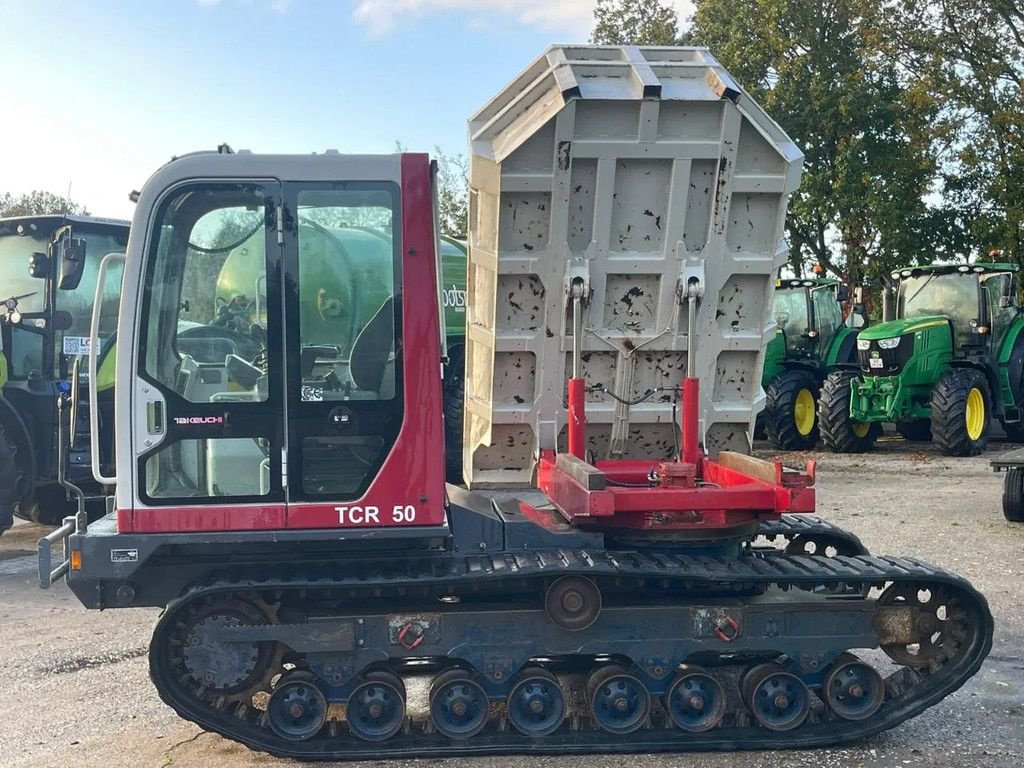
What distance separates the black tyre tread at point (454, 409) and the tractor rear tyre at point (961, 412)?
7362 mm

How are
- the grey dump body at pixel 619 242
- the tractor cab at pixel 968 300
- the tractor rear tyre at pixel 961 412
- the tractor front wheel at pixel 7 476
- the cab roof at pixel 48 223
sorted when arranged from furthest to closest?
the tractor cab at pixel 968 300, the tractor rear tyre at pixel 961 412, the cab roof at pixel 48 223, the tractor front wheel at pixel 7 476, the grey dump body at pixel 619 242

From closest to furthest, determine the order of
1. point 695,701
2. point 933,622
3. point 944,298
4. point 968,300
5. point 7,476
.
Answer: point 695,701 → point 933,622 → point 7,476 → point 968,300 → point 944,298

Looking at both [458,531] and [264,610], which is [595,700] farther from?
[264,610]

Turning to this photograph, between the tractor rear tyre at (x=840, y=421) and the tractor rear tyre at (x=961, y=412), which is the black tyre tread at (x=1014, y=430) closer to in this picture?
the tractor rear tyre at (x=961, y=412)

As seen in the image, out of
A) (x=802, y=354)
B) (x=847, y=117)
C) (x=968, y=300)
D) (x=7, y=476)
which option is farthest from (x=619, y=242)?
(x=847, y=117)

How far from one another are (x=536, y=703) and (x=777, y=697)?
3.73ft

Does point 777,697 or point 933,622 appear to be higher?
point 933,622

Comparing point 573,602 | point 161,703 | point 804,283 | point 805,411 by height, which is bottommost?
point 161,703

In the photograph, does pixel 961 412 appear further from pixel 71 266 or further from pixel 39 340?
pixel 71 266

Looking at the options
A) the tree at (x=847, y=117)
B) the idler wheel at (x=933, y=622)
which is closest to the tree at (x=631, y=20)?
the tree at (x=847, y=117)

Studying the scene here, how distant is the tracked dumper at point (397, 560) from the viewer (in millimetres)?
4480

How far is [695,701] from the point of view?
4.78 metres

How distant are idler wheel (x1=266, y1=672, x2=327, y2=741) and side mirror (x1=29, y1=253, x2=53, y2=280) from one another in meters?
5.08

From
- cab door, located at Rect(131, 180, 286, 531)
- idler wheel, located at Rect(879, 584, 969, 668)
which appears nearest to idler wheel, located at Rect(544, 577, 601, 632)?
cab door, located at Rect(131, 180, 286, 531)
